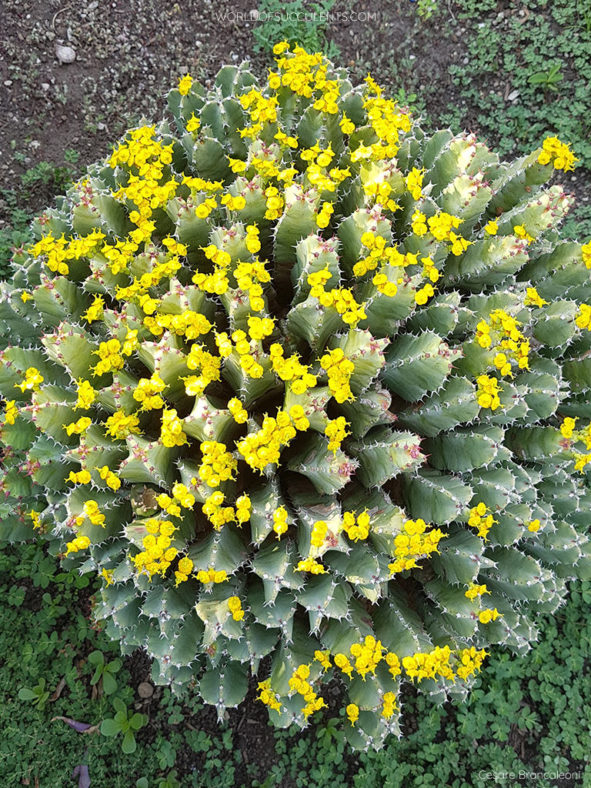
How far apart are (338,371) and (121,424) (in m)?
0.90

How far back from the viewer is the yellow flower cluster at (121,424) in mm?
2410

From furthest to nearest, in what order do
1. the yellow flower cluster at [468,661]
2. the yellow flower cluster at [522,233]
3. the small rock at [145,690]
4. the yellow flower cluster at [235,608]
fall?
the small rock at [145,690] < the yellow flower cluster at [522,233] < the yellow flower cluster at [468,661] < the yellow flower cluster at [235,608]

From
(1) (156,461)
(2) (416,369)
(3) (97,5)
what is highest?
(3) (97,5)

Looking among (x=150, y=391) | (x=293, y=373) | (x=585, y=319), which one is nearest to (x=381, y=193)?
(x=293, y=373)

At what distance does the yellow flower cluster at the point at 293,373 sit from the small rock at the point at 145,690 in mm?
2394

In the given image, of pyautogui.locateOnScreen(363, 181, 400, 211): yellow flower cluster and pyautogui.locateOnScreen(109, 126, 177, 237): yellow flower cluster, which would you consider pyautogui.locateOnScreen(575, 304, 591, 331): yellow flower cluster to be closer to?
pyautogui.locateOnScreen(363, 181, 400, 211): yellow flower cluster

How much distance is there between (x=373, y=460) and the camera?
2520 millimetres

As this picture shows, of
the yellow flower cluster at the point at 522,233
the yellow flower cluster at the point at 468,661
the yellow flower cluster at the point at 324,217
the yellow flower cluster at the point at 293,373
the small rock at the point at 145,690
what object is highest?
the yellow flower cluster at the point at 522,233

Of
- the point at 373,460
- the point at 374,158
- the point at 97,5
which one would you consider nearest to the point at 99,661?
the point at 373,460

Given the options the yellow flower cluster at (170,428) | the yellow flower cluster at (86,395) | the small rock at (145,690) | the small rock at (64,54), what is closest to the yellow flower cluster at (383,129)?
the yellow flower cluster at (170,428)

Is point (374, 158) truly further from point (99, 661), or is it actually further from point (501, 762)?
point (501, 762)

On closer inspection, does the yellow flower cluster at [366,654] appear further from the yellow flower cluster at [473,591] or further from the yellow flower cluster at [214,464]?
the yellow flower cluster at [214,464]

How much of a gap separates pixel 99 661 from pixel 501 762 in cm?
251

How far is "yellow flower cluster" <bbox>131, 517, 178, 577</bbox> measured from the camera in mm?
2244
